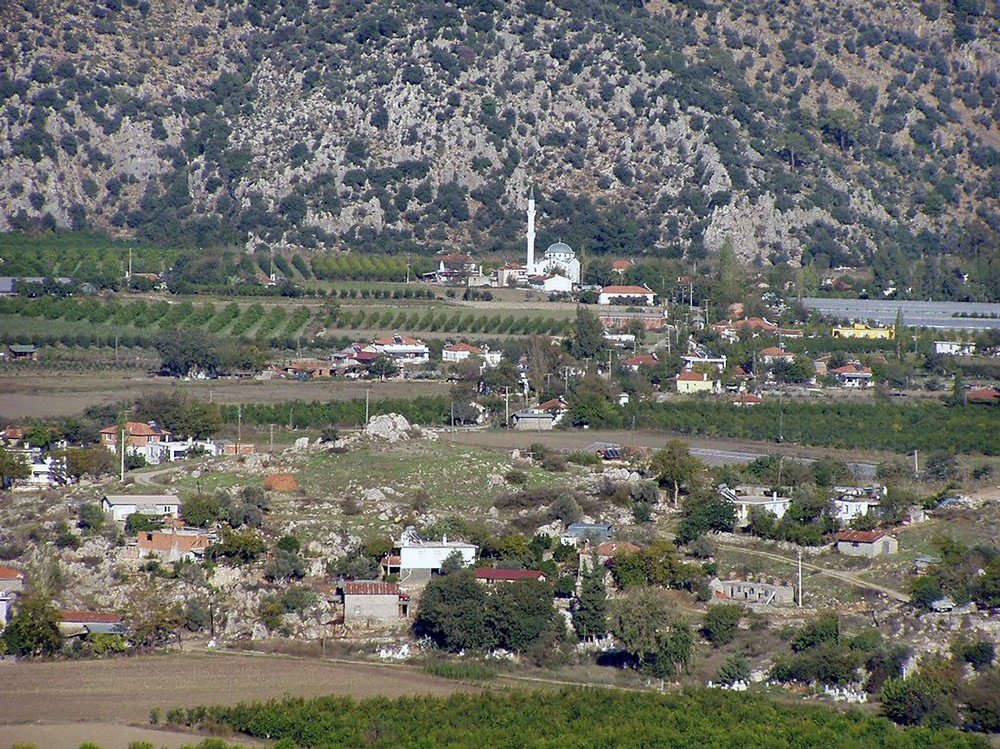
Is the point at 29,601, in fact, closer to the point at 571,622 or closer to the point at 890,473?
the point at 571,622

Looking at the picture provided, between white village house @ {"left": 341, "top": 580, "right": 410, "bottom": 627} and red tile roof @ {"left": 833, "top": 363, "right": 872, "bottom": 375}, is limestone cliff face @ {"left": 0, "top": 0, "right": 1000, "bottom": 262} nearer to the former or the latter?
red tile roof @ {"left": 833, "top": 363, "right": 872, "bottom": 375}

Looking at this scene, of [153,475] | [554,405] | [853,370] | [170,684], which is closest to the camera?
[170,684]

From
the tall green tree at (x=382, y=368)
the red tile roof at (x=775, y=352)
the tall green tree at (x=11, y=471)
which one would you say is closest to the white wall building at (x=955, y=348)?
the red tile roof at (x=775, y=352)

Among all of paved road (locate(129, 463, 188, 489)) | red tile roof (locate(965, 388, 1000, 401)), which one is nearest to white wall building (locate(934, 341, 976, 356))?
red tile roof (locate(965, 388, 1000, 401))

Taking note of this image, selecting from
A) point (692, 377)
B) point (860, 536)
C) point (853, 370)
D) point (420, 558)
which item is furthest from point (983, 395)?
point (420, 558)

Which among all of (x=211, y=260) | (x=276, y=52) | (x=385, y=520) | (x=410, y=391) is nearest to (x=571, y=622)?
(x=385, y=520)

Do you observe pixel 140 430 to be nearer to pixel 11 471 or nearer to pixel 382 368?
pixel 11 471
